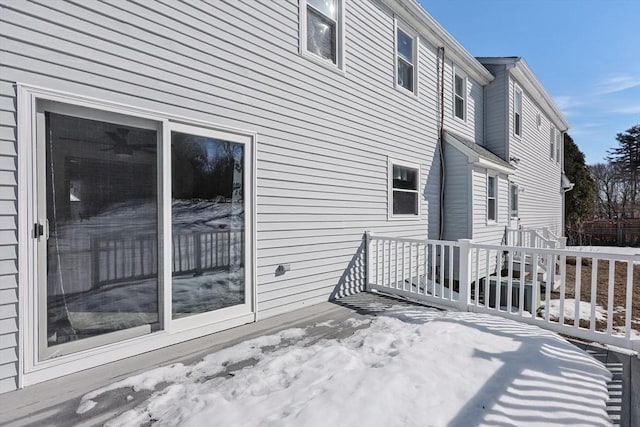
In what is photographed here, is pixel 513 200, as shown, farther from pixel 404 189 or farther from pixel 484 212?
pixel 404 189

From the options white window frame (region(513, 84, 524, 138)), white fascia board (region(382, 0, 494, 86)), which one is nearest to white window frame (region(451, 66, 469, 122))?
white fascia board (region(382, 0, 494, 86))

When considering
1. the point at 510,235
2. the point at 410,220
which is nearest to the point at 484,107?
A: the point at 510,235

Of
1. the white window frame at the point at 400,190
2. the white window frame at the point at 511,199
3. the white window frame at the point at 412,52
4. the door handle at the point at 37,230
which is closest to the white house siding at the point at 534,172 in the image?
the white window frame at the point at 511,199

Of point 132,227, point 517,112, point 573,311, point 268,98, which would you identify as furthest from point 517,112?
point 132,227

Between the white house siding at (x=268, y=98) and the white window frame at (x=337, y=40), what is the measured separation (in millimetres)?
86

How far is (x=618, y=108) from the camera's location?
28.0 meters

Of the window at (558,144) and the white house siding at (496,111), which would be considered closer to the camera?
the white house siding at (496,111)

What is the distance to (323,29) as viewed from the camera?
475cm

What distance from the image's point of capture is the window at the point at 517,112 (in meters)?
9.80

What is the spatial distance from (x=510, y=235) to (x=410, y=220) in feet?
14.7

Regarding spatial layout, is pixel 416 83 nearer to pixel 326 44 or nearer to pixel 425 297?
pixel 326 44

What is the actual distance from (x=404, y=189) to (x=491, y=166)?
2.76m

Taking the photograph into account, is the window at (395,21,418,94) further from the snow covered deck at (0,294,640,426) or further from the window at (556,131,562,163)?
the window at (556,131,562,163)

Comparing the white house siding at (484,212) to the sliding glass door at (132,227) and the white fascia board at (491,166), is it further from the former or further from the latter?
the sliding glass door at (132,227)
